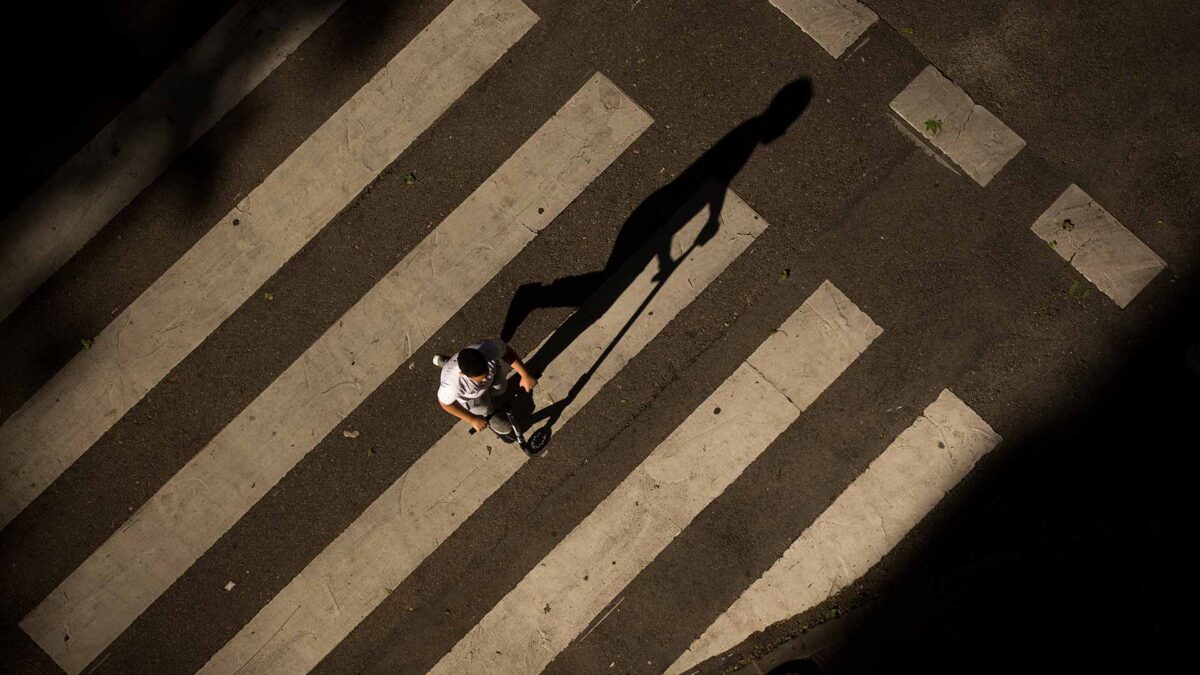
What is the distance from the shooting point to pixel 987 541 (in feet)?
20.2

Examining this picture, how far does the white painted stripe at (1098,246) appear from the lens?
20.7 feet

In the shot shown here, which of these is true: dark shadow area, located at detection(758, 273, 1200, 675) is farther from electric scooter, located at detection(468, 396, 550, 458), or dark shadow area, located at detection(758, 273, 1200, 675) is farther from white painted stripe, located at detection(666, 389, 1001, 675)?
electric scooter, located at detection(468, 396, 550, 458)

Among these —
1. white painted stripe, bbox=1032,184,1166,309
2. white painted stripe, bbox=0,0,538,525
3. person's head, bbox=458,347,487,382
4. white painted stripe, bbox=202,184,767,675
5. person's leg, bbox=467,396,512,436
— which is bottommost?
white painted stripe, bbox=1032,184,1166,309

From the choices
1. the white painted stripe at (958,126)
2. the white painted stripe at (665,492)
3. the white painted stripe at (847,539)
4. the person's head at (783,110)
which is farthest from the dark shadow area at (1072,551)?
the person's head at (783,110)

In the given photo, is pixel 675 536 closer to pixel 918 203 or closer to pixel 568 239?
pixel 568 239

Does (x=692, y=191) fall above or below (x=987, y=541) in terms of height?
above

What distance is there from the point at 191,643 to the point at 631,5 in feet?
23.0

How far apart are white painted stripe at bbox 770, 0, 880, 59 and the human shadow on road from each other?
1.44ft

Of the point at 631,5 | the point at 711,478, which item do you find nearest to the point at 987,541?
the point at 711,478

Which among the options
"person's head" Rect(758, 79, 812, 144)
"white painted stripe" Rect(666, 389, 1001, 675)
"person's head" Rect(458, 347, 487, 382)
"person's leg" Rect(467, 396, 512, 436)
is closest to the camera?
"person's head" Rect(458, 347, 487, 382)

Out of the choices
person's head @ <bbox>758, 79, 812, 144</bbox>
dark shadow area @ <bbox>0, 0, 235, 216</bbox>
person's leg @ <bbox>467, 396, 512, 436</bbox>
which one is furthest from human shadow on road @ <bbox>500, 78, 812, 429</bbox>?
dark shadow area @ <bbox>0, 0, 235, 216</bbox>

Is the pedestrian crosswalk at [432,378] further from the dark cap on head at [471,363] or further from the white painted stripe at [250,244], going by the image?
the dark cap on head at [471,363]

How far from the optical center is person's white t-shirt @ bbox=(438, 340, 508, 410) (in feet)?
17.1

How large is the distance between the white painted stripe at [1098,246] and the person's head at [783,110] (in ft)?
7.65
